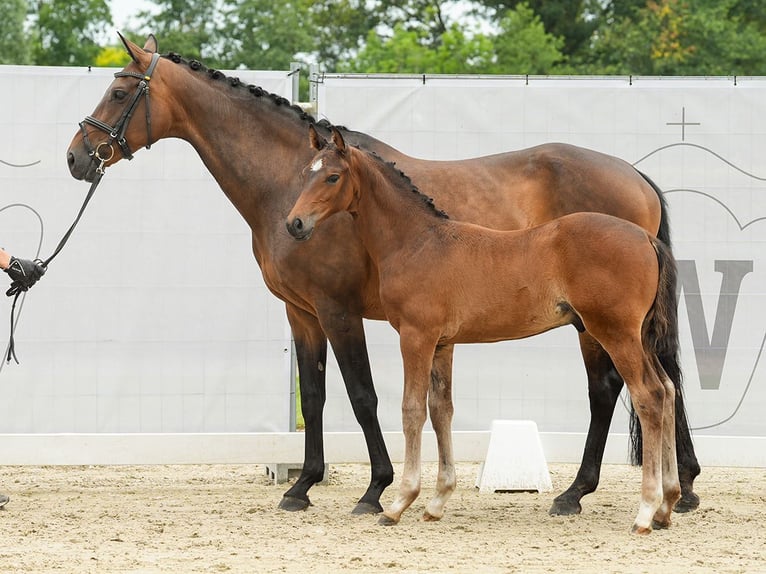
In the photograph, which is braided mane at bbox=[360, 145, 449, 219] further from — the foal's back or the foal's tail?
the foal's tail

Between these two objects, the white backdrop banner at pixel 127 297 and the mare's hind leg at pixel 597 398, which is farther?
the white backdrop banner at pixel 127 297

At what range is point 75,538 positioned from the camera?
5203 millimetres

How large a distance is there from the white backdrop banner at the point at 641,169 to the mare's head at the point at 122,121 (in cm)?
135

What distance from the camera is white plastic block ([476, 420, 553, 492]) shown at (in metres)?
6.69

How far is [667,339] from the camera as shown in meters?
5.55

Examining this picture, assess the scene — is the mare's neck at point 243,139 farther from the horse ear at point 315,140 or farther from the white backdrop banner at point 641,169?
the white backdrop banner at point 641,169

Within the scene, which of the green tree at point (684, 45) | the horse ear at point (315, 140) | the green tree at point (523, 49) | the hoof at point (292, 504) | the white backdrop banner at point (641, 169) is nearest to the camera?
the horse ear at point (315, 140)

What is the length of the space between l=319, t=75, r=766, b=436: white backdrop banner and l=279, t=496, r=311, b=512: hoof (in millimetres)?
1085

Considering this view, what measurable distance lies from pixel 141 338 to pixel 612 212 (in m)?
3.05

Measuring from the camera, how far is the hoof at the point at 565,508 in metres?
5.93

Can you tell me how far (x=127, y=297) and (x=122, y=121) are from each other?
55.8 inches

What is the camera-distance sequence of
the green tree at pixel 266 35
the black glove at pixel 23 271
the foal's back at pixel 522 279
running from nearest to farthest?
the foal's back at pixel 522 279 → the black glove at pixel 23 271 → the green tree at pixel 266 35

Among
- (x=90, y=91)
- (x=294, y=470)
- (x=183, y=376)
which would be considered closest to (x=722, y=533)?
(x=294, y=470)

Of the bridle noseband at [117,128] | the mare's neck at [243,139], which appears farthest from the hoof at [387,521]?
the bridle noseband at [117,128]
